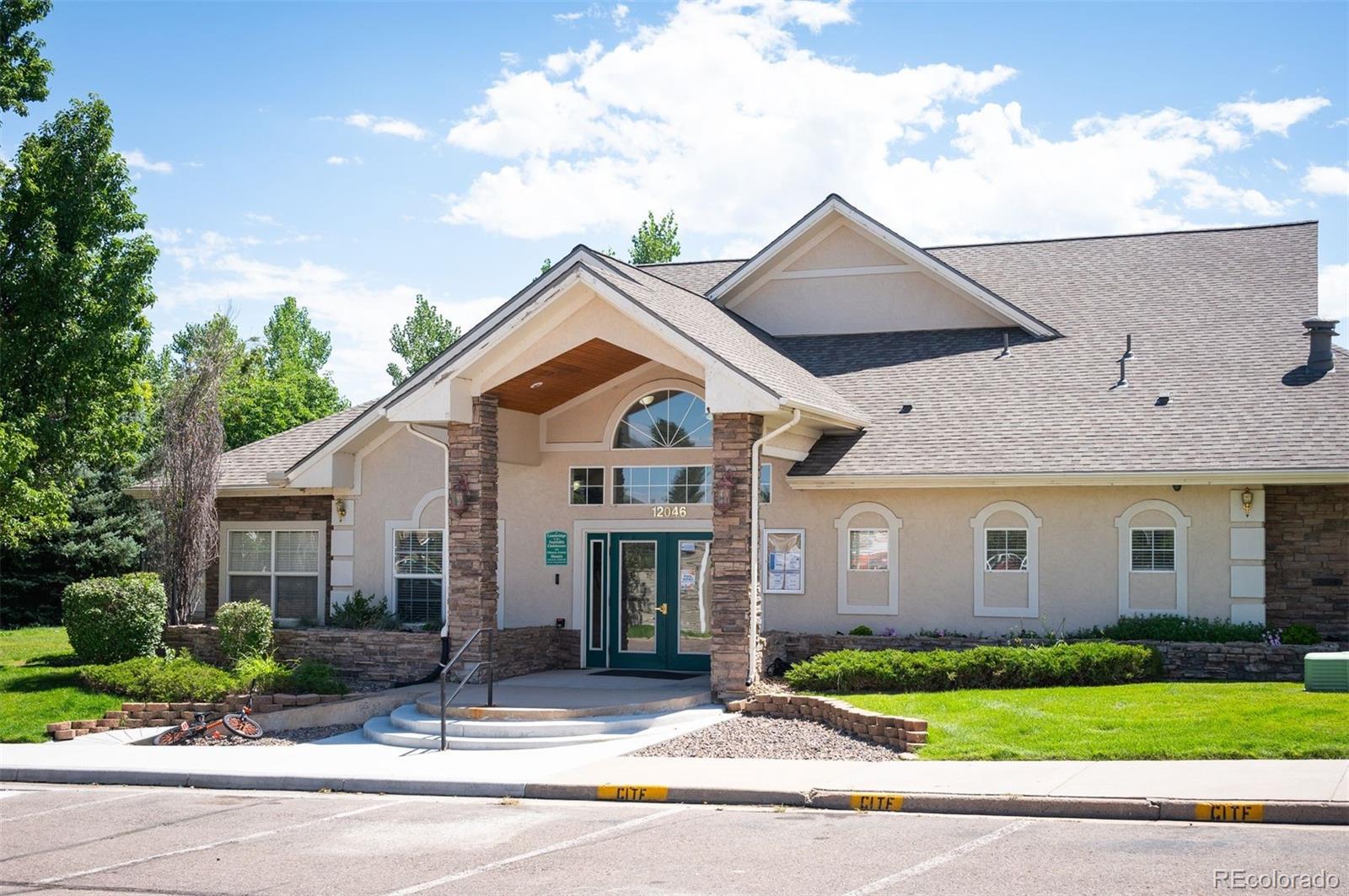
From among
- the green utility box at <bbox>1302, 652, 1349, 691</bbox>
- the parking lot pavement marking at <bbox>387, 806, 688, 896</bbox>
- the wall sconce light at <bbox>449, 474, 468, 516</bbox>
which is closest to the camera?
the parking lot pavement marking at <bbox>387, 806, 688, 896</bbox>

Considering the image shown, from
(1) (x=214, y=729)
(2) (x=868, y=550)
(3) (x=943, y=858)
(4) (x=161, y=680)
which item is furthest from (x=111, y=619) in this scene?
(3) (x=943, y=858)

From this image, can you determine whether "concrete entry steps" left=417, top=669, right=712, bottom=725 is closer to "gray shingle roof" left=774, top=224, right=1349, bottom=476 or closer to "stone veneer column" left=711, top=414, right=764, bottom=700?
"stone veneer column" left=711, top=414, right=764, bottom=700

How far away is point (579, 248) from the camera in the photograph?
18.5 meters

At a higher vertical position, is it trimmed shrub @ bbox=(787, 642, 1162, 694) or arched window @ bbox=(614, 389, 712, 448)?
arched window @ bbox=(614, 389, 712, 448)

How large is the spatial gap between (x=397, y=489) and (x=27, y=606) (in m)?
17.3

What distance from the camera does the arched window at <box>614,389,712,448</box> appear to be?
21.5 meters

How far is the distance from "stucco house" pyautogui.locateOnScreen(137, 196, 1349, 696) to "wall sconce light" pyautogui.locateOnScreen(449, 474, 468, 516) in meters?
0.09

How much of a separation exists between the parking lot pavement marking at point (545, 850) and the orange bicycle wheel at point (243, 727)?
7.24 meters

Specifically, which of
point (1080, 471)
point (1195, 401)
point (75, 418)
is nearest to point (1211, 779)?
point (1080, 471)

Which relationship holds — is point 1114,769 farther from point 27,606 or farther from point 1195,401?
point 27,606

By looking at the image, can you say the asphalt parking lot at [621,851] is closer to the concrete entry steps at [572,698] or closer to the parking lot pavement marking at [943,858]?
the parking lot pavement marking at [943,858]

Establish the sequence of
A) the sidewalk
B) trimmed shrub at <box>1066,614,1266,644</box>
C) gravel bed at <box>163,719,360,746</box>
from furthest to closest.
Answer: trimmed shrub at <box>1066,614,1266,644</box>
gravel bed at <box>163,719,360,746</box>
the sidewalk

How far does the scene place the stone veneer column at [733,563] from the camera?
689 inches
